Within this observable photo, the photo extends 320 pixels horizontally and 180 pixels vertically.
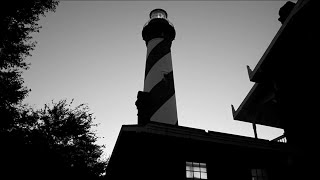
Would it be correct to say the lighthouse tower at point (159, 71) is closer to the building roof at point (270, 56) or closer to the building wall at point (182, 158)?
the building wall at point (182, 158)

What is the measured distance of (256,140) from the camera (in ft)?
35.0

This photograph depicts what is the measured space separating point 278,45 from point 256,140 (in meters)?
4.73

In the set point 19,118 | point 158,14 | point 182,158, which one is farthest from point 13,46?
point 158,14

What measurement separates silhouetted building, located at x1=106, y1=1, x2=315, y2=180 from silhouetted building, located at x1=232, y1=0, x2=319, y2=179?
0.13ft

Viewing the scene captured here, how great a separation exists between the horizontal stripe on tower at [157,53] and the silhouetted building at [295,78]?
10401 mm

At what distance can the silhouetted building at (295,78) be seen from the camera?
9.27 meters

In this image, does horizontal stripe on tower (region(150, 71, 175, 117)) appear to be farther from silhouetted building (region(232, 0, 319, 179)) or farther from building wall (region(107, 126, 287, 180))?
silhouetted building (region(232, 0, 319, 179))

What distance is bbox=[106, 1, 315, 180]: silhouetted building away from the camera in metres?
9.30

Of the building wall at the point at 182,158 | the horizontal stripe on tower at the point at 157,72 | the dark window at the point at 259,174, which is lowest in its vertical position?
the dark window at the point at 259,174

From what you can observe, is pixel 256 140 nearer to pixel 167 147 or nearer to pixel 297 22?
pixel 167 147

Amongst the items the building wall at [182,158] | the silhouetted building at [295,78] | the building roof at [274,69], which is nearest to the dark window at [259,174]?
the building wall at [182,158]

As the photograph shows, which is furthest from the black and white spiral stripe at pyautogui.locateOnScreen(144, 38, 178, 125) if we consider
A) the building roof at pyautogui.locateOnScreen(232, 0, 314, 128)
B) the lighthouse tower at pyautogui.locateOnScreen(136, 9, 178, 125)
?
the building roof at pyautogui.locateOnScreen(232, 0, 314, 128)

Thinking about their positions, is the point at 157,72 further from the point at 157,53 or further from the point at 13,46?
the point at 13,46

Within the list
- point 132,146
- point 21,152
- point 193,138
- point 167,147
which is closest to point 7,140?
point 21,152
